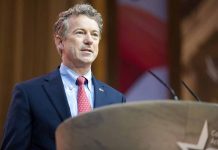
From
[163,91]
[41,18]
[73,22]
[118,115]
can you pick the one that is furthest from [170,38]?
[118,115]

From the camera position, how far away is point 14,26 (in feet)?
13.8

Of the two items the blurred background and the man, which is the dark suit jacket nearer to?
the man

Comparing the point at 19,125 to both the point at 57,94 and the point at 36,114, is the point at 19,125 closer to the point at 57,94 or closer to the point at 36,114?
the point at 36,114

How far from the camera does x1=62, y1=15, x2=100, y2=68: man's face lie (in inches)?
85.7

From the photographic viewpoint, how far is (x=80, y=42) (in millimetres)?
2188

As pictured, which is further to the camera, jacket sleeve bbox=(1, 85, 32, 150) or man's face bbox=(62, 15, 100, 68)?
man's face bbox=(62, 15, 100, 68)

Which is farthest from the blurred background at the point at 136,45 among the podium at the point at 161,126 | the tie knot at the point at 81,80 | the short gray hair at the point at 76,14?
the podium at the point at 161,126

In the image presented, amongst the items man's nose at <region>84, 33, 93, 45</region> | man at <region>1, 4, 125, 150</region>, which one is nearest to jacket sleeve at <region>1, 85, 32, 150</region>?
man at <region>1, 4, 125, 150</region>

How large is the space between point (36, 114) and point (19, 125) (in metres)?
0.06

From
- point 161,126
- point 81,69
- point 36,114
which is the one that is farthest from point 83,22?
point 161,126

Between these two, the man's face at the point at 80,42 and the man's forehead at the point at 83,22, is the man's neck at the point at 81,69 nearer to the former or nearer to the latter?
the man's face at the point at 80,42

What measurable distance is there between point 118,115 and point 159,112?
91 millimetres

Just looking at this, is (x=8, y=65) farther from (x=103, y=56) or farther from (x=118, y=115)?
(x=118, y=115)

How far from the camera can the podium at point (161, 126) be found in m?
1.36
